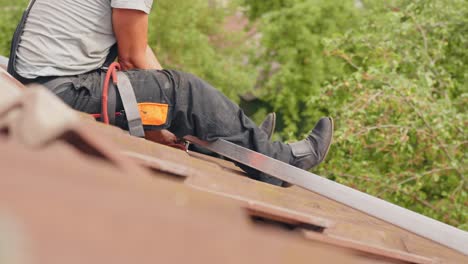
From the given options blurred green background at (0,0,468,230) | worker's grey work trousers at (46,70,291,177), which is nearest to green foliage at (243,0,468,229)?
blurred green background at (0,0,468,230)

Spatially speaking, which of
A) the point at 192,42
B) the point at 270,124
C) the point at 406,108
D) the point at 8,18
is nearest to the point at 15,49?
the point at 270,124

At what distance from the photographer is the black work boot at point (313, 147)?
270 centimetres

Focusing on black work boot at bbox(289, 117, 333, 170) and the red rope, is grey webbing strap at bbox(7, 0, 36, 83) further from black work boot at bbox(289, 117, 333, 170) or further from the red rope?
black work boot at bbox(289, 117, 333, 170)

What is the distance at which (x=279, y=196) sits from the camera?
2.09 meters

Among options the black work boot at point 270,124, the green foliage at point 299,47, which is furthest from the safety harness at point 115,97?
the green foliage at point 299,47

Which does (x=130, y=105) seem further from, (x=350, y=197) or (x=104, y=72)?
(x=350, y=197)

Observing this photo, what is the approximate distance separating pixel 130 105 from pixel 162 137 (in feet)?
0.94

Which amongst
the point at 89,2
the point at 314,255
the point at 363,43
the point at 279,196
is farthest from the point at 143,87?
the point at 363,43

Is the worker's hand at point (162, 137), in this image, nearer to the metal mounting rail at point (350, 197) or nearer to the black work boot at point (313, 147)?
the metal mounting rail at point (350, 197)

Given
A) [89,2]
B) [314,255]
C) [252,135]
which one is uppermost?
[314,255]

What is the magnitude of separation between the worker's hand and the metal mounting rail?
80 millimetres

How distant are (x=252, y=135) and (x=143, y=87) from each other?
0.44 metres

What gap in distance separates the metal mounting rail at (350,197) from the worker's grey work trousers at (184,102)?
48 mm

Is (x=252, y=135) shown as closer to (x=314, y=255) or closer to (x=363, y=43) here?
(x=314, y=255)
